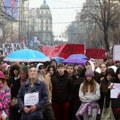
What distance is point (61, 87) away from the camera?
1306 centimetres

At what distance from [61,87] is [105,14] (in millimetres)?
39278

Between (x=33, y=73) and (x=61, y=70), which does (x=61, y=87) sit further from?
(x=33, y=73)

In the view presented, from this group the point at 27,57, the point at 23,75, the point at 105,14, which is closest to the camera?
the point at 23,75

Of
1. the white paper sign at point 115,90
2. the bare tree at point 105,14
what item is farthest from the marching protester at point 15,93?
the bare tree at point 105,14

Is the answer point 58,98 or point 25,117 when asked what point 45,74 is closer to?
point 58,98

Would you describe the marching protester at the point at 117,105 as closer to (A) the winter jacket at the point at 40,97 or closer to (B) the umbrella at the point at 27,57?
(A) the winter jacket at the point at 40,97

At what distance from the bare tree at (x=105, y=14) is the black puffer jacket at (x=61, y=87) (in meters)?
37.4

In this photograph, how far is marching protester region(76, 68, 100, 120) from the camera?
11844 millimetres

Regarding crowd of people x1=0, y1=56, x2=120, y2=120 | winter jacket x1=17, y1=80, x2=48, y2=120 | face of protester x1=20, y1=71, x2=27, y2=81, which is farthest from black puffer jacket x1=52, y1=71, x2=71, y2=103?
winter jacket x1=17, y1=80, x2=48, y2=120

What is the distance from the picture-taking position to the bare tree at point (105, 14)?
168 ft

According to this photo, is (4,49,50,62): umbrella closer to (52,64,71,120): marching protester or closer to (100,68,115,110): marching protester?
(52,64,71,120): marching protester

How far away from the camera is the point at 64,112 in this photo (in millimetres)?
13320

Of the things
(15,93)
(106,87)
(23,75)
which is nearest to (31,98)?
(23,75)

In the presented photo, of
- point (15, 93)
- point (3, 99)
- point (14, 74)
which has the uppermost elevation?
point (14, 74)
